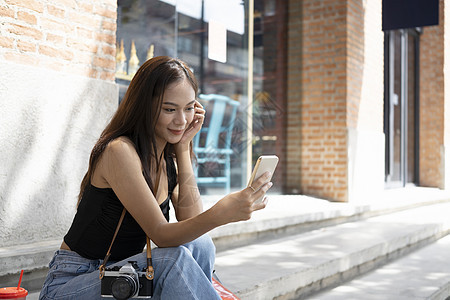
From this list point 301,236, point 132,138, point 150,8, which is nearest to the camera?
point 132,138

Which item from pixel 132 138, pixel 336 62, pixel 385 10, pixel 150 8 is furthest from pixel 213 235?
pixel 385 10

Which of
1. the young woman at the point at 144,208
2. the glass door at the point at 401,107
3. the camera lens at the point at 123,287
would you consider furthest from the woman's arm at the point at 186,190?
the glass door at the point at 401,107

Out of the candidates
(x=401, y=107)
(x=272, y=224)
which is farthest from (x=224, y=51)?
(x=401, y=107)

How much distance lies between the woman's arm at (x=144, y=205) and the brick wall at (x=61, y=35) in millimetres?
1317

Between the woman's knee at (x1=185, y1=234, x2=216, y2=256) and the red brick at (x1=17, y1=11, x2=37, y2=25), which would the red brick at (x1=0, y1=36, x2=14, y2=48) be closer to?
the red brick at (x1=17, y1=11, x2=37, y2=25)

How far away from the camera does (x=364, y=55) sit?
6867 millimetres

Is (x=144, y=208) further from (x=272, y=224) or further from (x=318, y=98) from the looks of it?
(x=318, y=98)

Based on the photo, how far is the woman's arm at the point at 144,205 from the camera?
181 cm

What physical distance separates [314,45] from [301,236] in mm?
3087

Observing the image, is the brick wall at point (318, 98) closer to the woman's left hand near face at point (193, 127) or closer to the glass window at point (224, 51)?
the glass window at point (224, 51)

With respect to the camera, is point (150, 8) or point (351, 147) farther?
point (351, 147)

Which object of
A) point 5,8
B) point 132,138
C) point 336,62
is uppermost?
point 336,62

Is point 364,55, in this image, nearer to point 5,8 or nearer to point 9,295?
point 5,8

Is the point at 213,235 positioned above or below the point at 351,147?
below
